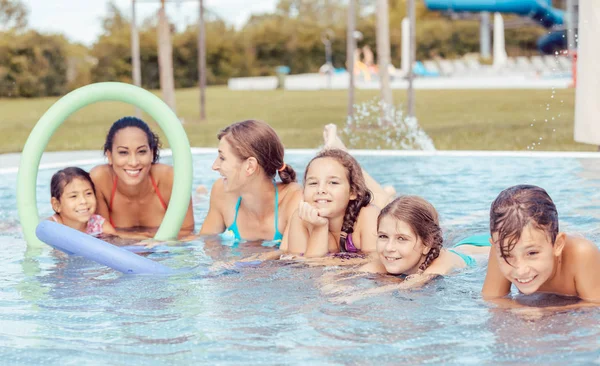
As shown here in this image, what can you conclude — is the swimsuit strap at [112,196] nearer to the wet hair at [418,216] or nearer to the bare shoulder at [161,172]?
the bare shoulder at [161,172]

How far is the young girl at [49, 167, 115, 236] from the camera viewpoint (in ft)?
18.5

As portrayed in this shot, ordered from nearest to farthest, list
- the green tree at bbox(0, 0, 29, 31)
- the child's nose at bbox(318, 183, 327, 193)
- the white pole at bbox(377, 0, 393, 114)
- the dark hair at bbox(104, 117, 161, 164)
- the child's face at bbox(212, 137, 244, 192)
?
the child's nose at bbox(318, 183, 327, 193) → the child's face at bbox(212, 137, 244, 192) → the dark hair at bbox(104, 117, 161, 164) → the white pole at bbox(377, 0, 393, 114) → the green tree at bbox(0, 0, 29, 31)

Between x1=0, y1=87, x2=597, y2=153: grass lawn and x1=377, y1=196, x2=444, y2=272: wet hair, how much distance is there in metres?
6.60

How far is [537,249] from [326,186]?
58.4 inches

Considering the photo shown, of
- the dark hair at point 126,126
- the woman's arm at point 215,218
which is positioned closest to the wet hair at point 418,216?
the woman's arm at point 215,218

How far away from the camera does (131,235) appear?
19.5 ft

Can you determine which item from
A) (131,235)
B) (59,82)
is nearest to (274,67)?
(59,82)

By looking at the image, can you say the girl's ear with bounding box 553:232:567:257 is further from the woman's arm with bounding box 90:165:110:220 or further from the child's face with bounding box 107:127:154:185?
the woman's arm with bounding box 90:165:110:220

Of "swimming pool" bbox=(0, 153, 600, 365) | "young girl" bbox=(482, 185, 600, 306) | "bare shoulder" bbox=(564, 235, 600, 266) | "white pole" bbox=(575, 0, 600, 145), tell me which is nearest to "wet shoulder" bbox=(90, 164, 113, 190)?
"swimming pool" bbox=(0, 153, 600, 365)

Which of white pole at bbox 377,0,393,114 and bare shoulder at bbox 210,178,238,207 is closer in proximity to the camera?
bare shoulder at bbox 210,178,238,207

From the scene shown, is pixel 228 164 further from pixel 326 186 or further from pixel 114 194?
pixel 114 194

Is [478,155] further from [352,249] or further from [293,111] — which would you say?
[293,111]

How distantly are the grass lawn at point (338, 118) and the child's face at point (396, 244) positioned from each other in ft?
22.0

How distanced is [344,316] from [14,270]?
219 cm
